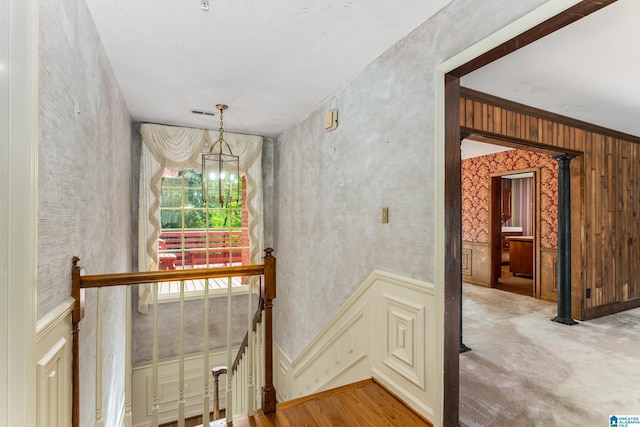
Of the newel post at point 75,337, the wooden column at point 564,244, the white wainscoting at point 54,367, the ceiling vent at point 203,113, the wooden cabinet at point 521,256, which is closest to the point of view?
the white wainscoting at point 54,367

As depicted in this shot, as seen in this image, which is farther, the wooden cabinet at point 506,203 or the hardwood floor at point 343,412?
the wooden cabinet at point 506,203

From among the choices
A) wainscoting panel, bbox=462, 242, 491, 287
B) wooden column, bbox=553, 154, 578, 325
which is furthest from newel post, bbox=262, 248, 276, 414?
wainscoting panel, bbox=462, 242, 491, 287

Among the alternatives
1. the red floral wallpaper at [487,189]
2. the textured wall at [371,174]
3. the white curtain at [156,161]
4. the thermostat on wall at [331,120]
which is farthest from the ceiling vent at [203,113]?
the red floral wallpaper at [487,189]

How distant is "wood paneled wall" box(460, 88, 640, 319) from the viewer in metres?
3.41

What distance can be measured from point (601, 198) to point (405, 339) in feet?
12.9

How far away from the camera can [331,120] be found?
3.01 metres

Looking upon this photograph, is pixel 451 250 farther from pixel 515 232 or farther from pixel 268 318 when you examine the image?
pixel 515 232

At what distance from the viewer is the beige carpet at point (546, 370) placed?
2.08m

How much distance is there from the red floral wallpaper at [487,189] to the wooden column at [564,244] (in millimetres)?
928

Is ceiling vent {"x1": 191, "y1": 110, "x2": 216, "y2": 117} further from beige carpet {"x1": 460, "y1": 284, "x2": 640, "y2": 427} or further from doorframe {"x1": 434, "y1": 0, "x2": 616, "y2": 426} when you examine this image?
beige carpet {"x1": 460, "y1": 284, "x2": 640, "y2": 427}

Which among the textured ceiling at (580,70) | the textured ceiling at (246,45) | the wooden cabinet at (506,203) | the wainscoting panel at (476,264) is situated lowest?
A: the wainscoting panel at (476,264)

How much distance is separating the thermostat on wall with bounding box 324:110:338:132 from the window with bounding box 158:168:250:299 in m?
2.24

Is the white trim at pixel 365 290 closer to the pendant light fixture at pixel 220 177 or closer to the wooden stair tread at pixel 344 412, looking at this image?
the wooden stair tread at pixel 344 412

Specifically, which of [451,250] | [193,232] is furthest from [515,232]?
[193,232]
